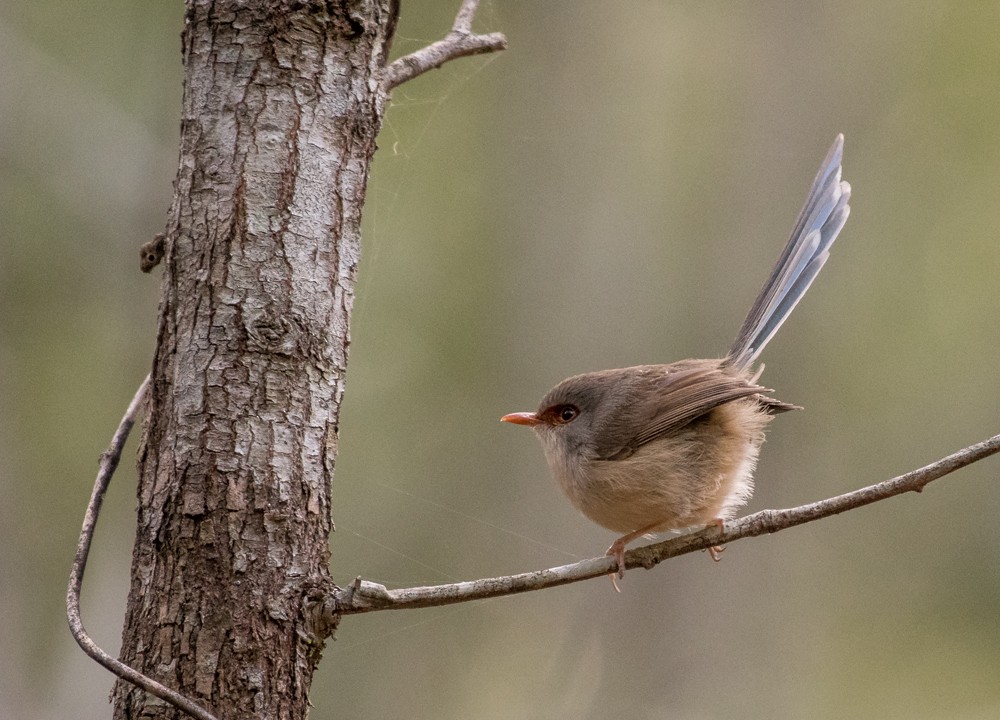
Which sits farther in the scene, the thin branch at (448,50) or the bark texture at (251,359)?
the thin branch at (448,50)

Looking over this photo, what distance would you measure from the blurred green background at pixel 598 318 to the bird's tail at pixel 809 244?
16.2 ft

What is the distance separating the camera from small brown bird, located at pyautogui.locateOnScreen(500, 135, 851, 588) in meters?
3.52

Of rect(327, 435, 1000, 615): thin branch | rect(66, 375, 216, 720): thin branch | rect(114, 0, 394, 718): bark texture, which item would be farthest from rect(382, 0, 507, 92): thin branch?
rect(327, 435, 1000, 615): thin branch

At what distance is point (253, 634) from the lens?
7.25ft

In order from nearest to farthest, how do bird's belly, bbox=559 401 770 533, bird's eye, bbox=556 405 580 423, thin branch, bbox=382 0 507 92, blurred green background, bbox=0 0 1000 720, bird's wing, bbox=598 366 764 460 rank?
thin branch, bbox=382 0 507 92, bird's belly, bbox=559 401 770 533, bird's wing, bbox=598 366 764 460, bird's eye, bbox=556 405 580 423, blurred green background, bbox=0 0 1000 720

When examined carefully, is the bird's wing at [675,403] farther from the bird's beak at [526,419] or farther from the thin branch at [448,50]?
the thin branch at [448,50]

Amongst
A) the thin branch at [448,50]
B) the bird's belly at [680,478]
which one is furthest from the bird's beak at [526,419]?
the thin branch at [448,50]

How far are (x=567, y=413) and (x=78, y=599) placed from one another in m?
2.25

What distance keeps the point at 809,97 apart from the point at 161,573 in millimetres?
10338

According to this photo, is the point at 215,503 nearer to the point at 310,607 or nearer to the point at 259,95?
the point at 310,607

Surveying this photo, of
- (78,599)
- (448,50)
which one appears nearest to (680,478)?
(448,50)

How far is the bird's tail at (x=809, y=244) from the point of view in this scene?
3768 millimetres

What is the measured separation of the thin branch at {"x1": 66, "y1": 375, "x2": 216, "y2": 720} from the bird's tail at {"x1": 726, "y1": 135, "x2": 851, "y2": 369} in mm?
2439

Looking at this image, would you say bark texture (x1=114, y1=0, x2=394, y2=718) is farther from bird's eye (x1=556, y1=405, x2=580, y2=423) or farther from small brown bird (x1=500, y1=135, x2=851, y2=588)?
bird's eye (x1=556, y1=405, x2=580, y2=423)
